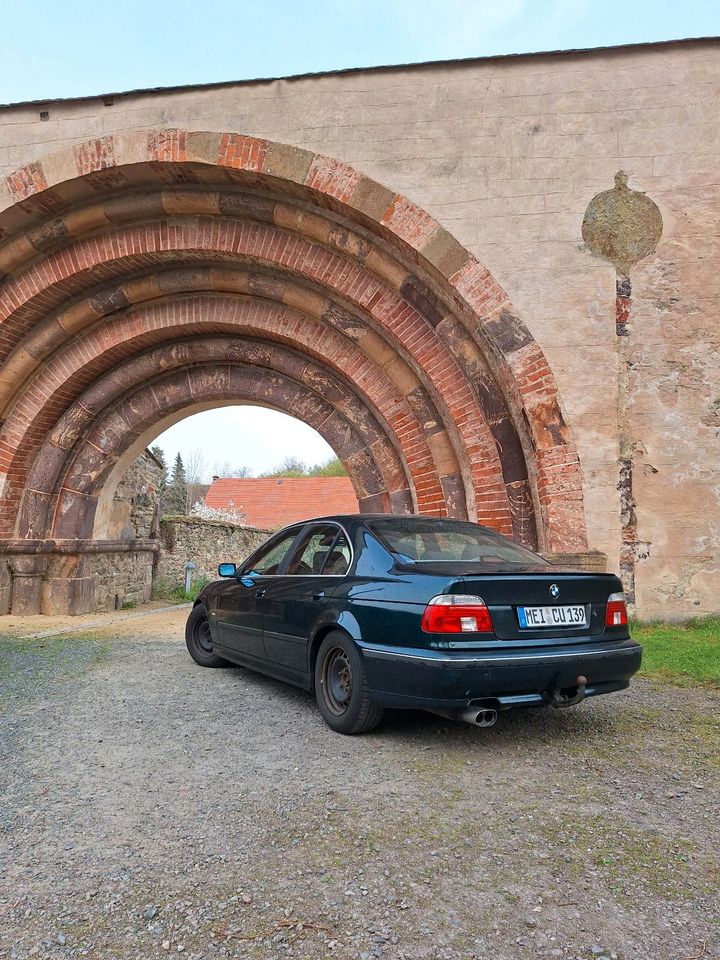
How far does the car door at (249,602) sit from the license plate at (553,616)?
2.02m

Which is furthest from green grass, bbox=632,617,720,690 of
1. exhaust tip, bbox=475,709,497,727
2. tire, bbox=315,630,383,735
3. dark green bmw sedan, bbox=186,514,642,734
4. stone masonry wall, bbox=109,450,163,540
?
stone masonry wall, bbox=109,450,163,540

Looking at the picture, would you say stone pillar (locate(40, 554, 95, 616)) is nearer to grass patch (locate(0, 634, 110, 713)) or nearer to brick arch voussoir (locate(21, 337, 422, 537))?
brick arch voussoir (locate(21, 337, 422, 537))

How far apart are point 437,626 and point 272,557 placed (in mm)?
2330

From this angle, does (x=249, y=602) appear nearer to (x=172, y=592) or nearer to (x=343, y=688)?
(x=343, y=688)

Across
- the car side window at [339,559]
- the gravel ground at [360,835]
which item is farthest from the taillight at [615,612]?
the car side window at [339,559]

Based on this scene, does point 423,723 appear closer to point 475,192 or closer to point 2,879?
point 2,879

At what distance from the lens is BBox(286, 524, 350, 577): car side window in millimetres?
4246

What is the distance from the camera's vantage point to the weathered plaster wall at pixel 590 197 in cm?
691

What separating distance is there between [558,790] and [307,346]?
7.32m

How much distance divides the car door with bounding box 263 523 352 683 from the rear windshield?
1.01 feet

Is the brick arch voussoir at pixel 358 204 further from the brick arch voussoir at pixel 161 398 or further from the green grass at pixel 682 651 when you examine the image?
the brick arch voussoir at pixel 161 398

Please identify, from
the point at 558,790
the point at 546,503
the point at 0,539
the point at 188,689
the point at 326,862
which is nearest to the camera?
the point at 326,862

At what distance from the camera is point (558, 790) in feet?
9.46

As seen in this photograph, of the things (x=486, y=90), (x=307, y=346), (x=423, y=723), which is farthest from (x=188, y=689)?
(x=486, y=90)
